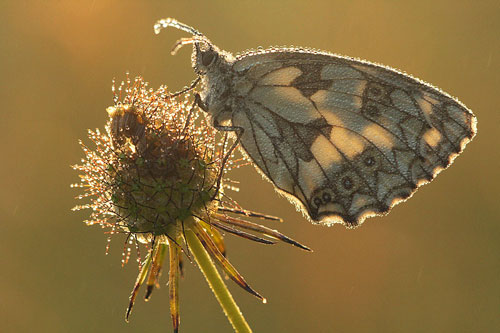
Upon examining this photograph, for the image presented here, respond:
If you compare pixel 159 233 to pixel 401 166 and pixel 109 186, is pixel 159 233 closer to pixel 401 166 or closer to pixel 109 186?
pixel 109 186

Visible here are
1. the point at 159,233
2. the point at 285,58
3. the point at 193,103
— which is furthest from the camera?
the point at 285,58

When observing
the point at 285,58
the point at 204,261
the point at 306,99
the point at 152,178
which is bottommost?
the point at 204,261

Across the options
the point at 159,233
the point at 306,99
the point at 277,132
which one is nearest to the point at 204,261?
the point at 159,233

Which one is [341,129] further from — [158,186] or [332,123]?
[158,186]

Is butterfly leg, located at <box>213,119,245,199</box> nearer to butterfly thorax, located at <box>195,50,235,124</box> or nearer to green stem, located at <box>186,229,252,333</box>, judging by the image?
butterfly thorax, located at <box>195,50,235,124</box>

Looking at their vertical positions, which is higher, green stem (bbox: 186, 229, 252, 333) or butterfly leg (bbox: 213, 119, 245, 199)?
butterfly leg (bbox: 213, 119, 245, 199)

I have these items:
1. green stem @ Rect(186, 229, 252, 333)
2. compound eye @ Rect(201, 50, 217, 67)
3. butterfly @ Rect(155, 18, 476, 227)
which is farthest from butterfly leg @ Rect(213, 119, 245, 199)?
green stem @ Rect(186, 229, 252, 333)

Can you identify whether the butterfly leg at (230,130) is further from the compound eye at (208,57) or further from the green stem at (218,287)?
the green stem at (218,287)

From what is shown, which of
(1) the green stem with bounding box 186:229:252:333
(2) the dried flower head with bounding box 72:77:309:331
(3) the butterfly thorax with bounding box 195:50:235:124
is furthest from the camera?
(3) the butterfly thorax with bounding box 195:50:235:124
